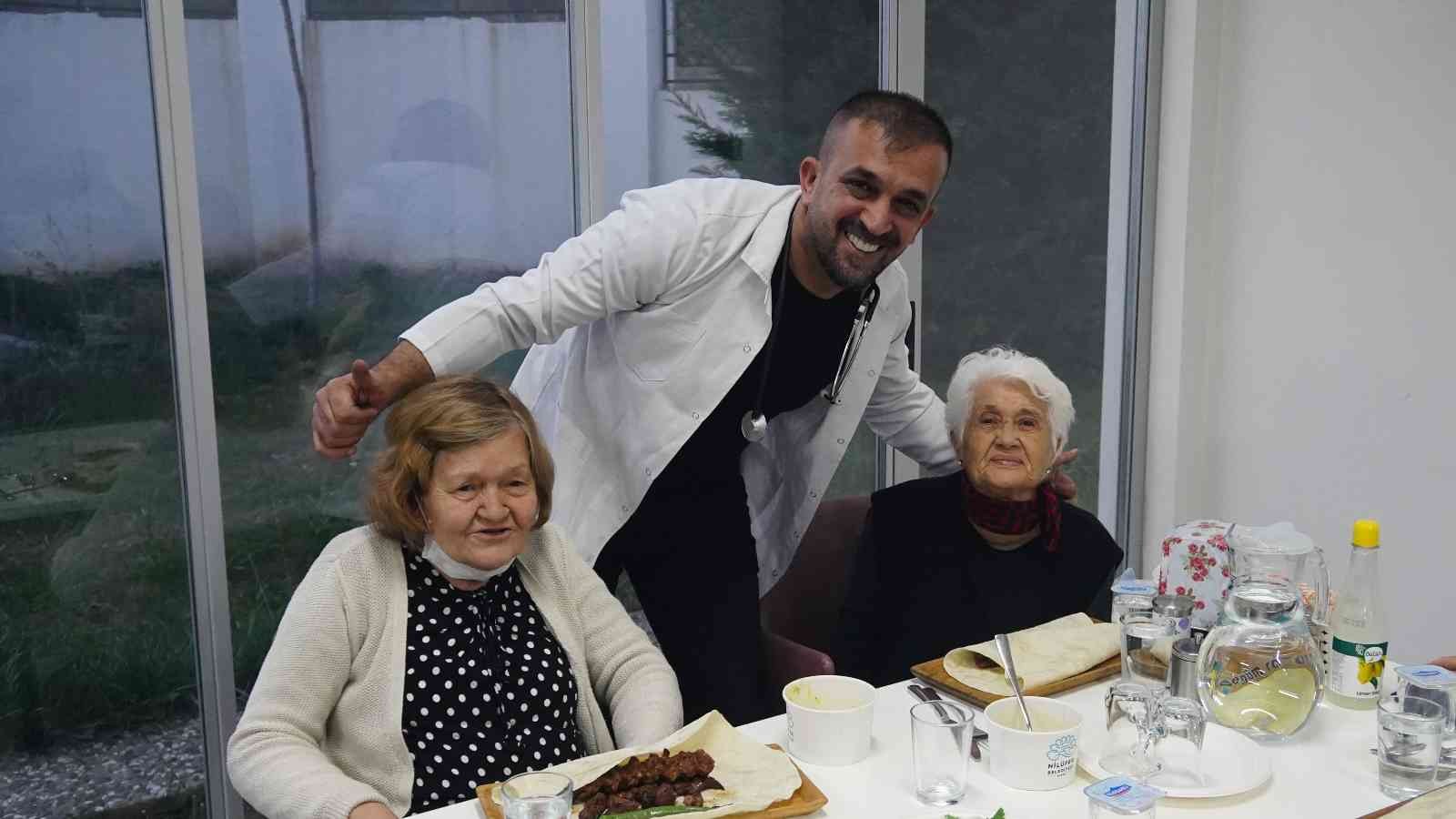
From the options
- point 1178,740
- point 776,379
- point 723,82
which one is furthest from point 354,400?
point 723,82

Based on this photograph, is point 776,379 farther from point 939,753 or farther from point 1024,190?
point 1024,190

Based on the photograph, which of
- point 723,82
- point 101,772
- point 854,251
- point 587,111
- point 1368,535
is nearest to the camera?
point 1368,535

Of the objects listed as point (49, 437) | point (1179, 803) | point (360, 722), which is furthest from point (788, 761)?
point (49, 437)

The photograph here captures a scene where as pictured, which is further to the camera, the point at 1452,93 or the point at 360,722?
the point at 1452,93

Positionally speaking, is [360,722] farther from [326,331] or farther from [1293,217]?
[1293,217]

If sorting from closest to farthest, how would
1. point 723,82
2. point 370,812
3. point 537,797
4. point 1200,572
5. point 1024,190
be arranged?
1. point 537,797
2. point 370,812
3. point 1200,572
4. point 723,82
5. point 1024,190

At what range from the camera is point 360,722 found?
1.62 meters

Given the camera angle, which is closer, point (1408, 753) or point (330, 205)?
point (1408, 753)

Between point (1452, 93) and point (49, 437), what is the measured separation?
325 centimetres

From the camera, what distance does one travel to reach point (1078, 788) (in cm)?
138

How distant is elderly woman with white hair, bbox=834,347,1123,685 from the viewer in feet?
7.09

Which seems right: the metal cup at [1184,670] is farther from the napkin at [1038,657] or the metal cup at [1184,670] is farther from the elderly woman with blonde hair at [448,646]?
the elderly woman with blonde hair at [448,646]

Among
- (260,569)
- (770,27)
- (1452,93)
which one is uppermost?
(770,27)

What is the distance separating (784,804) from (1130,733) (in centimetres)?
44
